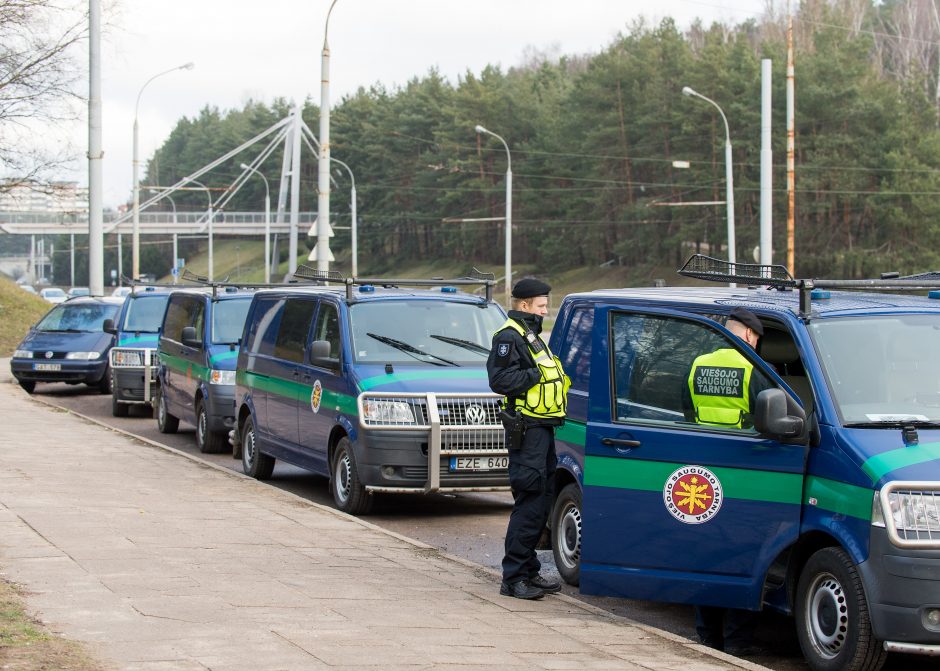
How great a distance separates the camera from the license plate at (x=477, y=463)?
35.2ft

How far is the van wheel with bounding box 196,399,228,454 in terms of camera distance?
1551cm

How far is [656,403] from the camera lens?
7.15 meters

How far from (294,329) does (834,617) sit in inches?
291

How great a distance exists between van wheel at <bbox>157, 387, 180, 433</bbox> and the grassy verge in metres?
11.5

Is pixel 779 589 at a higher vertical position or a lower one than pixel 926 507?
lower

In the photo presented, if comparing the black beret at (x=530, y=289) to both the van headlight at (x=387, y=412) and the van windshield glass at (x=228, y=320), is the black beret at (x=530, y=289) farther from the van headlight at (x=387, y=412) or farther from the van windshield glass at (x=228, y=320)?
the van windshield glass at (x=228, y=320)

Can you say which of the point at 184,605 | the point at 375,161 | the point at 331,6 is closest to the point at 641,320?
the point at 184,605

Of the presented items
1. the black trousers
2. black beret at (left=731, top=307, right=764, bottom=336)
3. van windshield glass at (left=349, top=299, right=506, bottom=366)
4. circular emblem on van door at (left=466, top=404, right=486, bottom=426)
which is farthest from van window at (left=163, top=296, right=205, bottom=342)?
black beret at (left=731, top=307, right=764, bottom=336)

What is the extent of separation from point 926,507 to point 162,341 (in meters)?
13.7

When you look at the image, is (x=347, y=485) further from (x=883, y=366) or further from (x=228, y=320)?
(x=228, y=320)

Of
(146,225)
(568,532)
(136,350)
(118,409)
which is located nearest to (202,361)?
(136,350)

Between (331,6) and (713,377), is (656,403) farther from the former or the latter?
(331,6)

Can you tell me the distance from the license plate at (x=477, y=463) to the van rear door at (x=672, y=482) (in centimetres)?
339

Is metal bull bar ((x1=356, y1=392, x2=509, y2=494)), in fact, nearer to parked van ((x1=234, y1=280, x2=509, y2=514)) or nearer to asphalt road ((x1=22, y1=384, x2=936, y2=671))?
parked van ((x1=234, y1=280, x2=509, y2=514))
